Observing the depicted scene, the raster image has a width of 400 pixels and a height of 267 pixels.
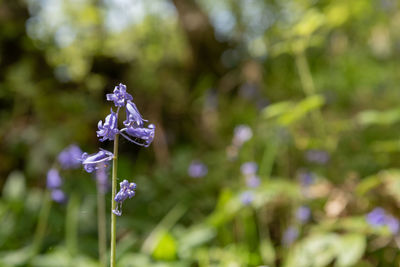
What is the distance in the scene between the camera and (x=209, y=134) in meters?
5.50

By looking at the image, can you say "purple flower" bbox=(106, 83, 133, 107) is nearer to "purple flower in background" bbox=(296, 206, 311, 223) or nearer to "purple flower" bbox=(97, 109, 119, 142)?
"purple flower" bbox=(97, 109, 119, 142)

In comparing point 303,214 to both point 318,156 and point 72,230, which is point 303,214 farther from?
point 72,230

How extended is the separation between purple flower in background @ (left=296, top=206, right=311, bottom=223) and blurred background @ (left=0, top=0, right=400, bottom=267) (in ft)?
0.05

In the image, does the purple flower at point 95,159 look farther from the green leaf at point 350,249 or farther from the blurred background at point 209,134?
the green leaf at point 350,249

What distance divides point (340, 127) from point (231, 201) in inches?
44.7

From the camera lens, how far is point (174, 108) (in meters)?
5.90

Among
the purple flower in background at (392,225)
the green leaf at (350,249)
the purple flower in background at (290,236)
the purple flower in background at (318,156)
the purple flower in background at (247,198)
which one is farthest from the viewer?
the purple flower in background at (318,156)

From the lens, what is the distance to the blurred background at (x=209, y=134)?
9.22 feet

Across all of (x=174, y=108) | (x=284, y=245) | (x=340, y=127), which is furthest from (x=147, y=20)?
(x=284, y=245)

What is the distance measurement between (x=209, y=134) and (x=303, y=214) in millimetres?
2717

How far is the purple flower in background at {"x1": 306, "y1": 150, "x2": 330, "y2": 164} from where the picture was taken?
389 centimetres

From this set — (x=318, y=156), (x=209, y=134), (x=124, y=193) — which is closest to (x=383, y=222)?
(x=318, y=156)

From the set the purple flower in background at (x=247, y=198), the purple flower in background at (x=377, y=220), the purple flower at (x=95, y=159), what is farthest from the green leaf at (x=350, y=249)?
the purple flower at (x=95, y=159)

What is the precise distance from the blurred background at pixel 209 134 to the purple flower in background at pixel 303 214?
0.05 feet
